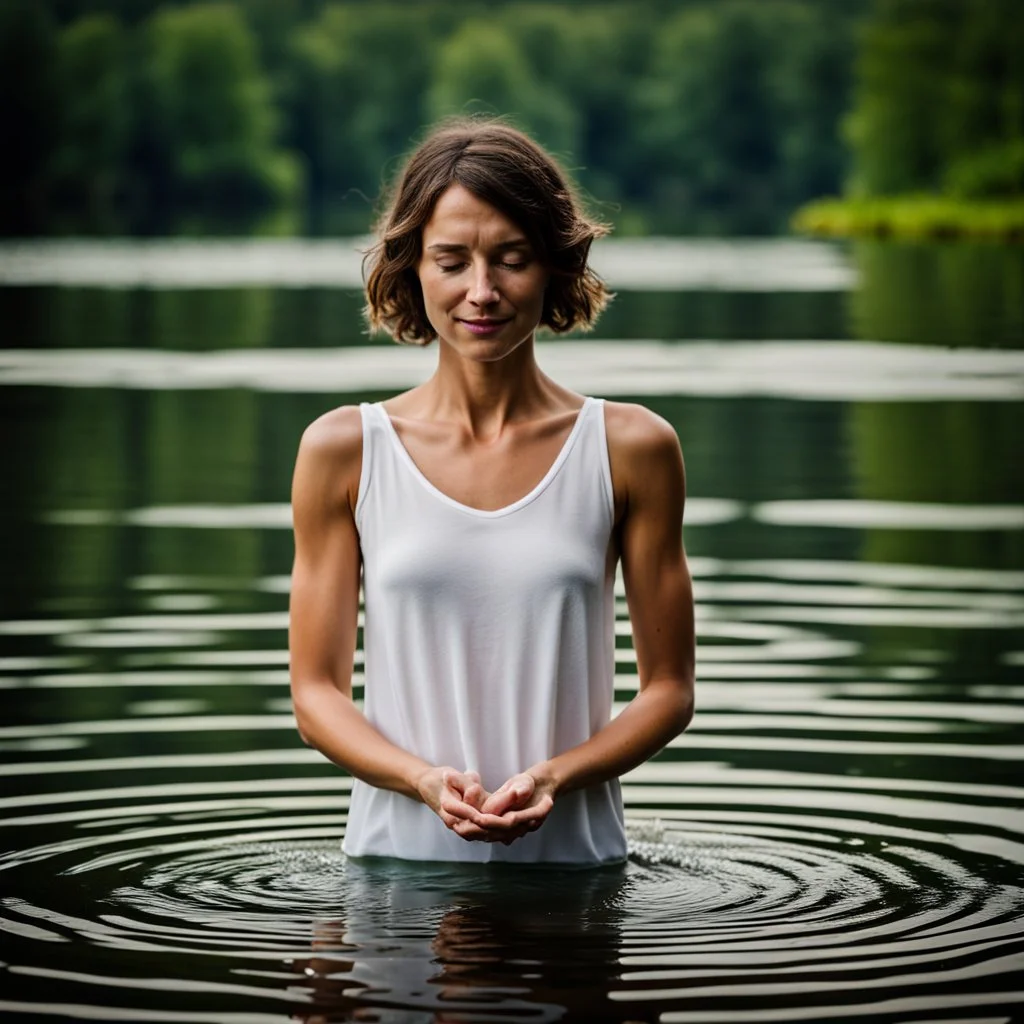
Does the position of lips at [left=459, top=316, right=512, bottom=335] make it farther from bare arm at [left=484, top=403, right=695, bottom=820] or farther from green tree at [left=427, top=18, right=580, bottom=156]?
green tree at [left=427, top=18, right=580, bottom=156]

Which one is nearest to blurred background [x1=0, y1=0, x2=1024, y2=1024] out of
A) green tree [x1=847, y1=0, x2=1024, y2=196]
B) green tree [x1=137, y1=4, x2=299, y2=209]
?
green tree [x1=847, y1=0, x2=1024, y2=196]

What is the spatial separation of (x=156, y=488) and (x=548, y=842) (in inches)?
414

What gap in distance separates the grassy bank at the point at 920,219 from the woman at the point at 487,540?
65.8 metres

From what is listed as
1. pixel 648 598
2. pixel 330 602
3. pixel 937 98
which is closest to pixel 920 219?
pixel 937 98

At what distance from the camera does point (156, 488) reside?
625 inches

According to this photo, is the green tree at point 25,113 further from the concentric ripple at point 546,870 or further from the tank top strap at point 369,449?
the tank top strap at point 369,449

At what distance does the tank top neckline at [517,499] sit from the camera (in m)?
5.40

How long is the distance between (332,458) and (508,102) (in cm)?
14934

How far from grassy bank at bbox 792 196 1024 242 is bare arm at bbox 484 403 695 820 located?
6580 cm

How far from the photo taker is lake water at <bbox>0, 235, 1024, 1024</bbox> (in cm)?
526

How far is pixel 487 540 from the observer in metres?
5.38

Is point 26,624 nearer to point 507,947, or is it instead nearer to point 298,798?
point 298,798

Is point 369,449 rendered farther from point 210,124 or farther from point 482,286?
point 210,124

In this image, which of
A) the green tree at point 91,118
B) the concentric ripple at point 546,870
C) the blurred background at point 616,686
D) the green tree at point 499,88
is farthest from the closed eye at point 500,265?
the green tree at point 499,88
